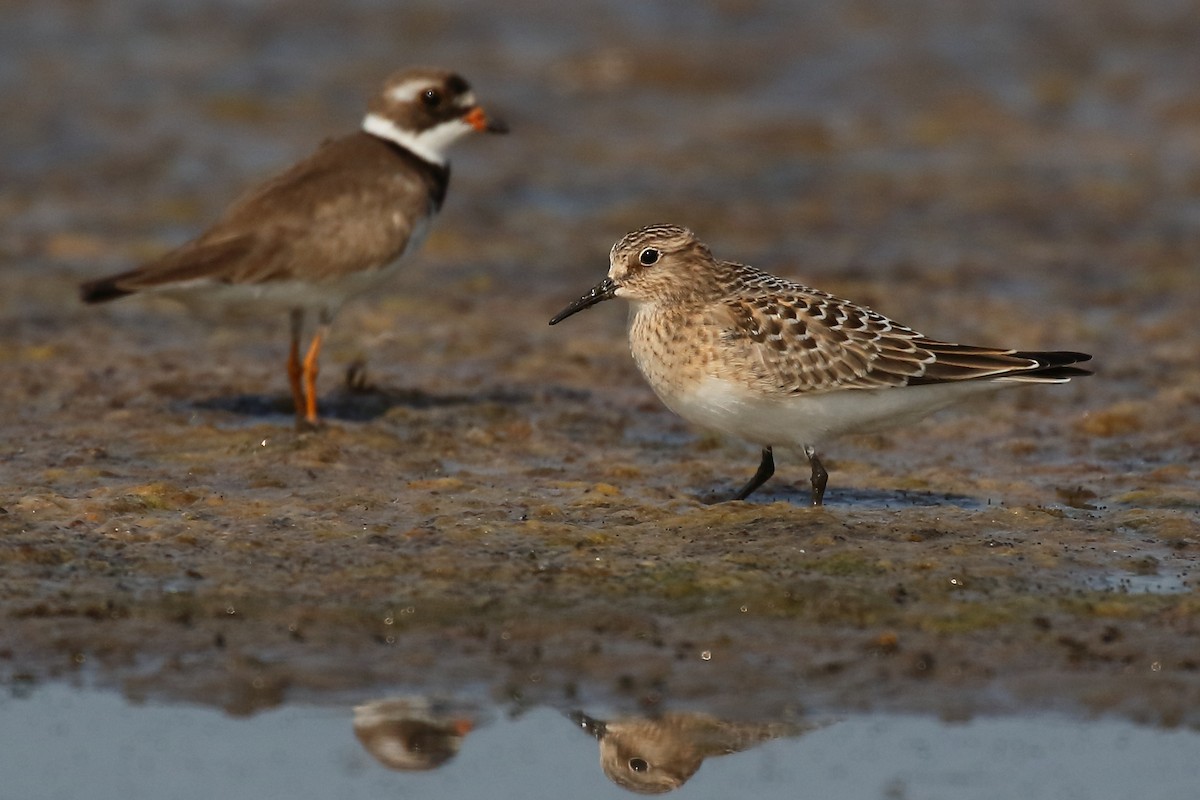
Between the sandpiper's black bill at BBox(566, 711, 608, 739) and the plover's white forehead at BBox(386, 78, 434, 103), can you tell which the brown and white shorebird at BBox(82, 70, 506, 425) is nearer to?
the plover's white forehead at BBox(386, 78, 434, 103)

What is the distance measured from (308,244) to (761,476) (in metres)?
3.22

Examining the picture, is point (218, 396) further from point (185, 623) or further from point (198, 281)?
point (185, 623)

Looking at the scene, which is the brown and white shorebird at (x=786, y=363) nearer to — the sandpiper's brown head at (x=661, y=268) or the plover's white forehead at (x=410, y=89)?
the sandpiper's brown head at (x=661, y=268)

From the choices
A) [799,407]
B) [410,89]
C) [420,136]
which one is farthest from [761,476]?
[410,89]

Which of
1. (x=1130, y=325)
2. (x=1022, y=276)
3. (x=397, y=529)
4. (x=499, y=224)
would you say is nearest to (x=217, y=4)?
(x=499, y=224)

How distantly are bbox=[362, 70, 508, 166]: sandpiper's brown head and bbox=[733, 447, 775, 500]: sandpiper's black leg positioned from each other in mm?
3918

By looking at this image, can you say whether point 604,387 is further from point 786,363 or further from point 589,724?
point 589,724

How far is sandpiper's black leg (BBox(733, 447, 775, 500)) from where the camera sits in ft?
29.9

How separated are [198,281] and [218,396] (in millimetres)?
1147

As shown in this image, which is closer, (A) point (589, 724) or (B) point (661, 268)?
(A) point (589, 724)

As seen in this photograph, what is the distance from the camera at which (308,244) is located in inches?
422

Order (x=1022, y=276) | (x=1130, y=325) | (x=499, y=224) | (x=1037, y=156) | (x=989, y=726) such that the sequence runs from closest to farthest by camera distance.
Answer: (x=989, y=726) → (x=1130, y=325) → (x=1022, y=276) → (x=499, y=224) → (x=1037, y=156)

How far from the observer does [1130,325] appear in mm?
13141

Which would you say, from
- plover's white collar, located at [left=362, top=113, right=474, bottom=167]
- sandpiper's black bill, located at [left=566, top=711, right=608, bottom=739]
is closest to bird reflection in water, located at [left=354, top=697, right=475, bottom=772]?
sandpiper's black bill, located at [left=566, top=711, right=608, bottom=739]
